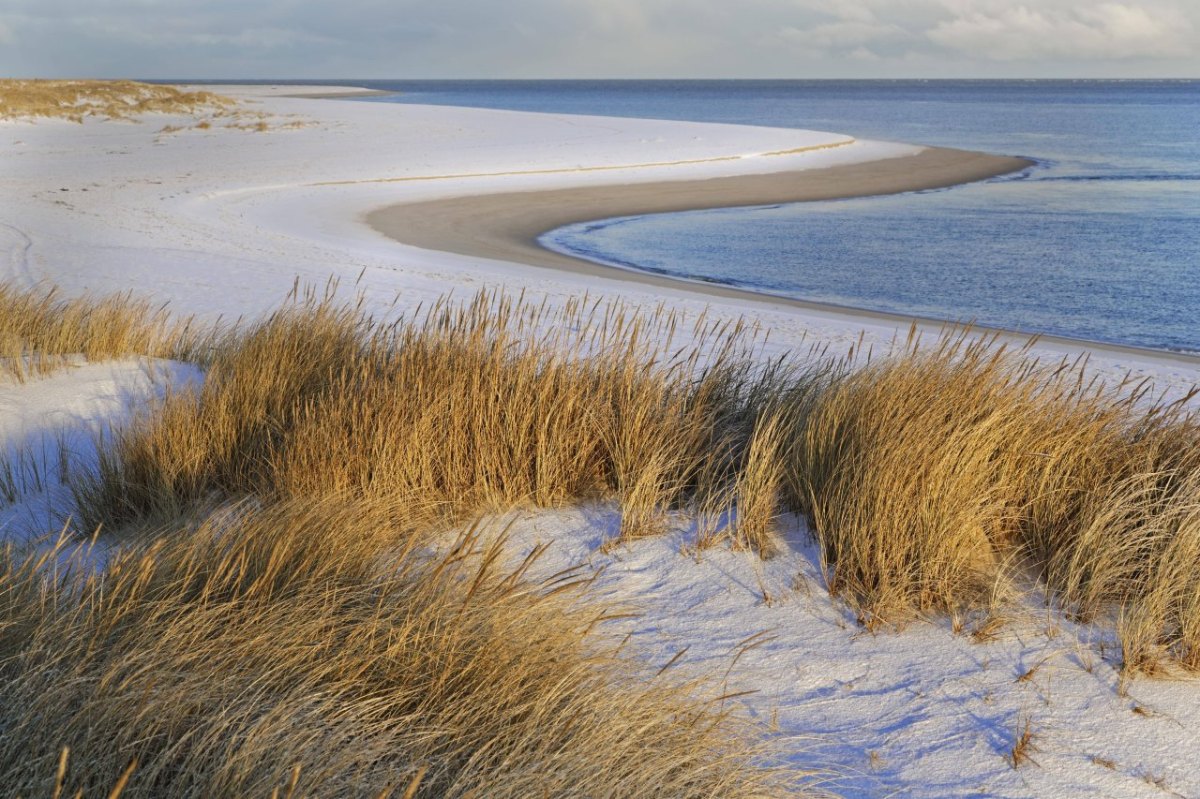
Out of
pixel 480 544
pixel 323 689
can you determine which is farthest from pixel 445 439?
pixel 323 689

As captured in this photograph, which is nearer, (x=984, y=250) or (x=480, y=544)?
(x=480, y=544)

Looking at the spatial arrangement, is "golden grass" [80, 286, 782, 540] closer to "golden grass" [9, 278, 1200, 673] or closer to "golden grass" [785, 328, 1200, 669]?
"golden grass" [9, 278, 1200, 673]

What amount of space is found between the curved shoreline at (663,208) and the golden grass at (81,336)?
5893mm

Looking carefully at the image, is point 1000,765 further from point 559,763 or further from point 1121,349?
point 1121,349

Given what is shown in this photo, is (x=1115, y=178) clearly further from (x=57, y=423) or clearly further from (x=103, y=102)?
(x=103, y=102)

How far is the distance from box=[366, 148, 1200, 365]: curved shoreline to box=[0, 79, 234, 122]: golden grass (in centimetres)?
1983

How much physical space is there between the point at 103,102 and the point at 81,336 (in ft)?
120

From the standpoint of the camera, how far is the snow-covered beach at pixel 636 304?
2.78 m

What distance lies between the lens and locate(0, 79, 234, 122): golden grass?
33688 mm

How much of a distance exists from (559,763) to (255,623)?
2.93 feet

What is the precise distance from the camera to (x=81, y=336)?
6480 mm

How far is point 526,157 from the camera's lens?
29688 mm

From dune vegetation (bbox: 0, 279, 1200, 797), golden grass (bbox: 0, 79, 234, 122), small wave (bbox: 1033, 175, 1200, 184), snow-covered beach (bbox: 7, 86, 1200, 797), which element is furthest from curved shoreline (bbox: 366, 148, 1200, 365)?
golden grass (bbox: 0, 79, 234, 122)

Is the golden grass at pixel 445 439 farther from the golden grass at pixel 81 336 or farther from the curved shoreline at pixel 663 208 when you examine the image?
the curved shoreline at pixel 663 208
